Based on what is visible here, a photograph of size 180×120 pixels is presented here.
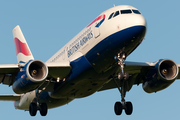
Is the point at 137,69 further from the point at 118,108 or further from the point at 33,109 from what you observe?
the point at 33,109

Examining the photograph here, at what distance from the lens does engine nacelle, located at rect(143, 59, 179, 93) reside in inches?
1262

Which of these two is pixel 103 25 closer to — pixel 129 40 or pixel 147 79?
pixel 129 40

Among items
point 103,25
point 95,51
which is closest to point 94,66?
point 95,51

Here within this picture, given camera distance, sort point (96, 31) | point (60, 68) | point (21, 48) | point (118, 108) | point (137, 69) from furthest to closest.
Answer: point (21, 48) < point (137, 69) < point (118, 108) < point (60, 68) < point (96, 31)

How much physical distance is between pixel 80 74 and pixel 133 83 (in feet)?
22.2

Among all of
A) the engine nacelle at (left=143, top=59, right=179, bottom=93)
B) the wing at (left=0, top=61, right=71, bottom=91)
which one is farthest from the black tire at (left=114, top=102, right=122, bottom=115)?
the wing at (left=0, top=61, right=71, bottom=91)

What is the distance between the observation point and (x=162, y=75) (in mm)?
32375

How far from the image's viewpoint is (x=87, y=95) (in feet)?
109

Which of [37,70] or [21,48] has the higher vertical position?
[21,48]

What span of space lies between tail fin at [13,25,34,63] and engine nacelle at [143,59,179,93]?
12.3 meters

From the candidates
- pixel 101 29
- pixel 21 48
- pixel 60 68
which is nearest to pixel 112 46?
pixel 101 29

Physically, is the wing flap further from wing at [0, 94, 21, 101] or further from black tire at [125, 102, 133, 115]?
wing at [0, 94, 21, 101]

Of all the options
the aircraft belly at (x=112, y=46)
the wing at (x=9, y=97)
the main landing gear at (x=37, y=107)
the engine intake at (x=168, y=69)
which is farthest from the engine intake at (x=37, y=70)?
the engine intake at (x=168, y=69)

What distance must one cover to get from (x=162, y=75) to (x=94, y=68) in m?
6.75
